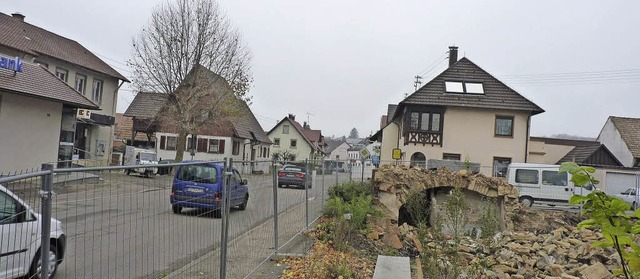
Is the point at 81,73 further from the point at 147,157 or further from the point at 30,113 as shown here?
the point at 30,113

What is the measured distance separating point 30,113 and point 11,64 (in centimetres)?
211

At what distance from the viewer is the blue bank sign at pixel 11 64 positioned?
1761 cm

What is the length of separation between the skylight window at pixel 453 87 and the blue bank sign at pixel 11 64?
2542 cm

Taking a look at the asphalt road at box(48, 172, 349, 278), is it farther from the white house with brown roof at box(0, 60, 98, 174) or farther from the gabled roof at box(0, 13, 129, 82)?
the gabled roof at box(0, 13, 129, 82)

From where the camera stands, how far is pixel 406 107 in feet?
103

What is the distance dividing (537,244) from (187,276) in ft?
41.2

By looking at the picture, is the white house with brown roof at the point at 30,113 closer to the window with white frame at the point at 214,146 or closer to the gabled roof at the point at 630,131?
the window with white frame at the point at 214,146

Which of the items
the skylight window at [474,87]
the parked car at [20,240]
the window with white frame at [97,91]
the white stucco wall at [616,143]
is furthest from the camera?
the white stucco wall at [616,143]

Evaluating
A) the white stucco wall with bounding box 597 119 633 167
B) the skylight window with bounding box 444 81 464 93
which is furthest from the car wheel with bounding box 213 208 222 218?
the white stucco wall with bounding box 597 119 633 167

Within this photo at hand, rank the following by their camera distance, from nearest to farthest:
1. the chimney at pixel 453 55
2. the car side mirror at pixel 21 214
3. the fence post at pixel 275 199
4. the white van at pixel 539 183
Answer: the car side mirror at pixel 21 214
the fence post at pixel 275 199
the white van at pixel 539 183
the chimney at pixel 453 55

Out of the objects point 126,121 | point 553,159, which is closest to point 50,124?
point 126,121

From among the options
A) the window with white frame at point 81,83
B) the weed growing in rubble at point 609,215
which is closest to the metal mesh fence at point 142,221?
the weed growing in rubble at point 609,215

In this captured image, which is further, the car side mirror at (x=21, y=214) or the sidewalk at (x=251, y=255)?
the sidewalk at (x=251, y=255)

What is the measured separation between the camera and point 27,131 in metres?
18.7
